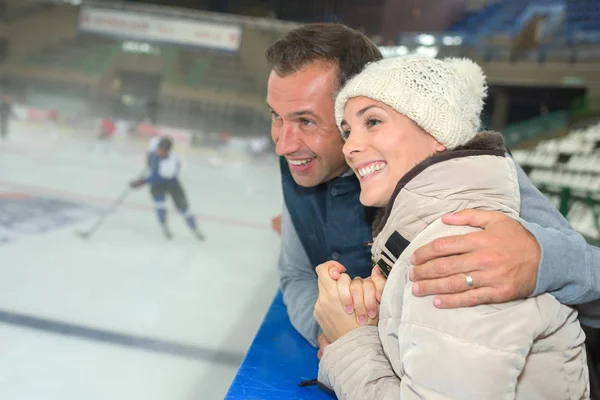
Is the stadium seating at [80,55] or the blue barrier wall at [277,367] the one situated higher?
the stadium seating at [80,55]

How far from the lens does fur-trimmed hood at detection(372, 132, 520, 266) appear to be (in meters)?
0.76

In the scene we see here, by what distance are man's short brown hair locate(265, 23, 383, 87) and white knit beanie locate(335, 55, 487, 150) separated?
0.37 metres

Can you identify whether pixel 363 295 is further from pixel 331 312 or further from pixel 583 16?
pixel 583 16

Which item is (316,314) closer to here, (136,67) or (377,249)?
(377,249)

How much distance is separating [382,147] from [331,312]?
0.31 metres

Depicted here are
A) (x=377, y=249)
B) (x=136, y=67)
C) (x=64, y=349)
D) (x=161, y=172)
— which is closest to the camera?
(x=377, y=249)

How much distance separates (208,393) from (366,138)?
129 cm

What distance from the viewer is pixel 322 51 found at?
1.28 m

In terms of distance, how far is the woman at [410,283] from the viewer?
0.61 metres

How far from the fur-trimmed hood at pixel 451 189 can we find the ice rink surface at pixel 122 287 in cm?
123

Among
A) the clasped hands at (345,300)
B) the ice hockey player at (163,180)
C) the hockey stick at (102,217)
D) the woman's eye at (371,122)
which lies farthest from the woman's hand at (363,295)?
the ice hockey player at (163,180)

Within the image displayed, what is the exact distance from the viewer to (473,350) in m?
0.60

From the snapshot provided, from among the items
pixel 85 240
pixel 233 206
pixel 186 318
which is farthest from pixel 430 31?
pixel 186 318

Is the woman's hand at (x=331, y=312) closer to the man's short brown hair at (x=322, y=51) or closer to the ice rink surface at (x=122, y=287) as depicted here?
the man's short brown hair at (x=322, y=51)
